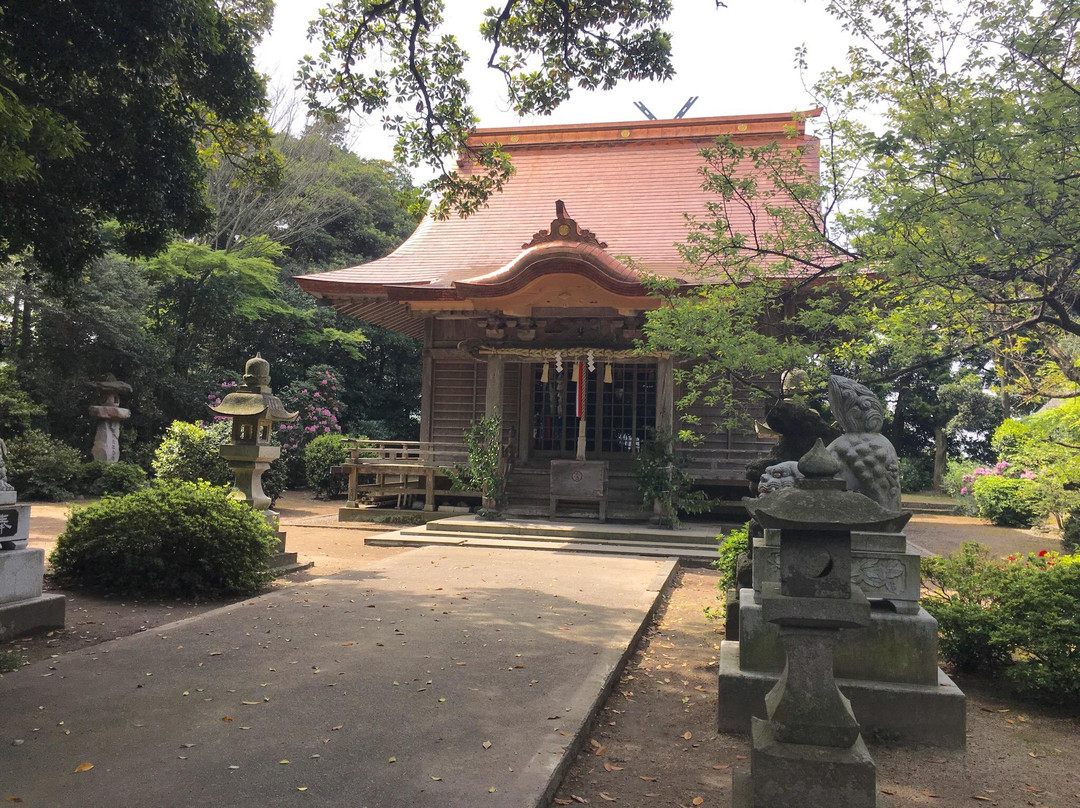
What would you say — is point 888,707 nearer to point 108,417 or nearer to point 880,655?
point 880,655

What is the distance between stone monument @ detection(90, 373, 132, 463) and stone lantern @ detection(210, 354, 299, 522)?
9.97 m

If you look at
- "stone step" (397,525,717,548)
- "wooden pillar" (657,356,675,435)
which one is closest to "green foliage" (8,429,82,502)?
"stone step" (397,525,717,548)

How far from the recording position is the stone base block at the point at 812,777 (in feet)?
8.76

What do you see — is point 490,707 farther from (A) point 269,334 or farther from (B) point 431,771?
(A) point 269,334

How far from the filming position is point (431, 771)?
3.10 metres

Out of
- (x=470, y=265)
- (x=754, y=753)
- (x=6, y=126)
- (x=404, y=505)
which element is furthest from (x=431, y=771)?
(x=470, y=265)

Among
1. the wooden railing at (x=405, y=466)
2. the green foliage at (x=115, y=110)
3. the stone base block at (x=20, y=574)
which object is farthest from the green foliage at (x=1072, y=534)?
the stone base block at (x=20, y=574)

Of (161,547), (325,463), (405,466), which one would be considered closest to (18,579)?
(161,547)

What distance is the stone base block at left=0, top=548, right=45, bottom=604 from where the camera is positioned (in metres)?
5.12

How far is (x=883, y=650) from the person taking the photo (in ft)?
12.8

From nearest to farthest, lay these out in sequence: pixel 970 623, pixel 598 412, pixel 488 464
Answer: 1. pixel 970 623
2. pixel 488 464
3. pixel 598 412

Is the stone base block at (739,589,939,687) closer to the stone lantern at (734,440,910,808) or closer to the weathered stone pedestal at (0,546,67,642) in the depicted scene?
the stone lantern at (734,440,910,808)

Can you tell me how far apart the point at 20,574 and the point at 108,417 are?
13.0 metres

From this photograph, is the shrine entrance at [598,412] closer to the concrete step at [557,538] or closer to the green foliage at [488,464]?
the green foliage at [488,464]
